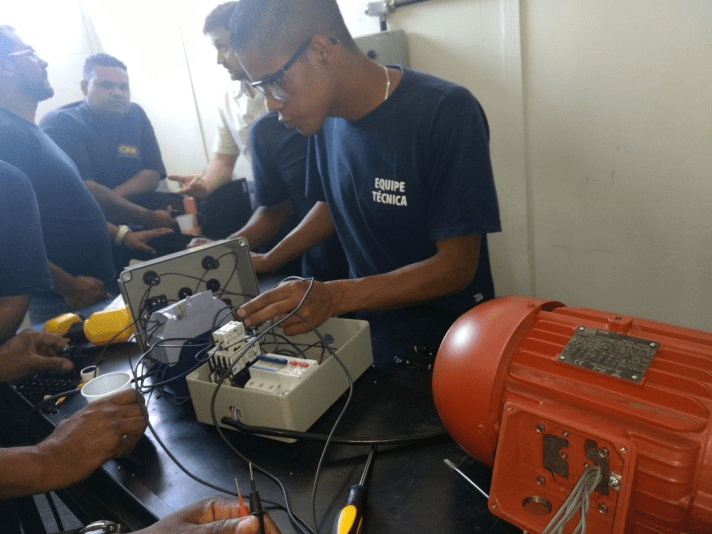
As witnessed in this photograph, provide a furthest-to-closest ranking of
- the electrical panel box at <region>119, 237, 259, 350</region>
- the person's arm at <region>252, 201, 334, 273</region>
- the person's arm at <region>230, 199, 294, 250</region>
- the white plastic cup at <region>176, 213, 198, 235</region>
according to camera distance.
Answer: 1. the white plastic cup at <region>176, 213, 198, 235</region>
2. the person's arm at <region>230, 199, 294, 250</region>
3. the person's arm at <region>252, 201, 334, 273</region>
4. the electrical panel box at <region>119, 237, 259, 350</region>

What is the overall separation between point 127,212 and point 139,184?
0.32m

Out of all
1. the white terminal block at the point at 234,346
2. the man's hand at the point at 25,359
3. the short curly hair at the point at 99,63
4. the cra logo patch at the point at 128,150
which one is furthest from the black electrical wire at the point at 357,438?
the short curly hair at the point at 99,63

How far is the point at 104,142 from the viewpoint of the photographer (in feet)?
10.4

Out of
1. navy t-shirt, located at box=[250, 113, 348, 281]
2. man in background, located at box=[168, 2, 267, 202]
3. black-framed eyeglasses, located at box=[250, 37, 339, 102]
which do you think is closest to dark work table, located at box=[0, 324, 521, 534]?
black-framed eyeglasses, located at box=[250, 37, 339, 102]

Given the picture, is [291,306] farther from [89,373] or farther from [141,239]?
[141,239]

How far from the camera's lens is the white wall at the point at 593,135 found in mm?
1700

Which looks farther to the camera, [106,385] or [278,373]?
[106,385]

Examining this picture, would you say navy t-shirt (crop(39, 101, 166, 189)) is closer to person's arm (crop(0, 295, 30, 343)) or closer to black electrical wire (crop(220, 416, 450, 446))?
person's arm (crop(0, 295, 30, 343))

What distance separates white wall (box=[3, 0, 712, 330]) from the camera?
1700mm

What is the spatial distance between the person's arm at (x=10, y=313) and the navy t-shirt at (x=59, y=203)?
2.19ft

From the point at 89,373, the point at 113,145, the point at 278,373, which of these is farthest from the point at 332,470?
the point at 113,145

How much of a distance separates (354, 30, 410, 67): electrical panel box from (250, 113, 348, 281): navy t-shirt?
1.83ft

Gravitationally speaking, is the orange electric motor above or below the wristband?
above

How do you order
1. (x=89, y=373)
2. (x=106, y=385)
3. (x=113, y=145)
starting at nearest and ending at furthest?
(x=106, y=385), (x=89, y=373), (x=113, y=145)
